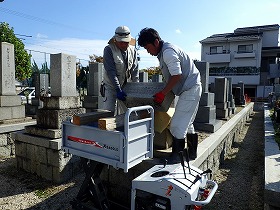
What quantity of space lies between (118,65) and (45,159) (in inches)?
91.0

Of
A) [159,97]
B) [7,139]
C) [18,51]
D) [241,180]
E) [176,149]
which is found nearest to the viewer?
[159,97]

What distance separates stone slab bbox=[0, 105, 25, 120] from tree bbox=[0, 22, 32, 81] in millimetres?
12957

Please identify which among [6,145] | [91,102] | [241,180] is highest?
[91,102]

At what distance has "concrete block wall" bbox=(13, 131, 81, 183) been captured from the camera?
4012mm

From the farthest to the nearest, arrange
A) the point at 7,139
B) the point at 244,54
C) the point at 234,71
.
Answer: the point at 234,71 → the point at 244,54 → the point at 7,139

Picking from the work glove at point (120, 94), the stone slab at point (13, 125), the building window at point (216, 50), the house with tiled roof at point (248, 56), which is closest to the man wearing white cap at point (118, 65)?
the work glove at point (120, 94)

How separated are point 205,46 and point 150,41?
110ft

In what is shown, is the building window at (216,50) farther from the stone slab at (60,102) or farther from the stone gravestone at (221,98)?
the stone slab at (60,102)

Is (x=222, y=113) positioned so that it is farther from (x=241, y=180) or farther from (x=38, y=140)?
(x=38, y=140)

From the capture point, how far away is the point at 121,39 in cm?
324

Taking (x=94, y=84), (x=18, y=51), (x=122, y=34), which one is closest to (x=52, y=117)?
(x=122, y=34)

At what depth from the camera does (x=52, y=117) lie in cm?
425

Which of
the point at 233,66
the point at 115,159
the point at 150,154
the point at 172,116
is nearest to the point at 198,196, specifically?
the point at 150,154

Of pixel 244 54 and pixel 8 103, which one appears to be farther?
pixel 244 54
